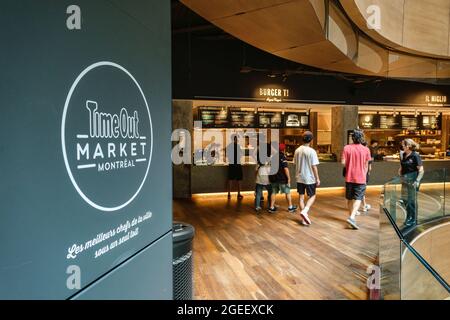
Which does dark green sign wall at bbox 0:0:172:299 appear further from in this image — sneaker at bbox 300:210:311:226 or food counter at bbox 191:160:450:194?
food counter at bbox 191:160:450:194

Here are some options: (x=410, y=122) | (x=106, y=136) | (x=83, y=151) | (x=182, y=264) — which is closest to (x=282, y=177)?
(x=182, y=264)

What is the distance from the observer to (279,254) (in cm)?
461

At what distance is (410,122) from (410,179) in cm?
760

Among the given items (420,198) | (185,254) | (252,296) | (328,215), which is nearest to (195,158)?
(328,215)

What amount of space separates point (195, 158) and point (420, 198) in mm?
5851

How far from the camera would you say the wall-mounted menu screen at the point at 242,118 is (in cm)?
1002

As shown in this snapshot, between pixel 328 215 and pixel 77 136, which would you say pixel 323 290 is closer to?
pixel 77 136

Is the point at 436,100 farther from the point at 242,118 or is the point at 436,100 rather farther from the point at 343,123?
the point at 242,118

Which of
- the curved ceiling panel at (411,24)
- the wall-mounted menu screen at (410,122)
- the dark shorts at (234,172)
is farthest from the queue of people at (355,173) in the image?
the wall-mounted menu screen at (410,122)

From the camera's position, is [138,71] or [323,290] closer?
[138,71]

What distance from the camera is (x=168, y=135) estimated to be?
2121mm

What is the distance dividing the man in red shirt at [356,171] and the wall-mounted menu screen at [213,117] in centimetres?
465

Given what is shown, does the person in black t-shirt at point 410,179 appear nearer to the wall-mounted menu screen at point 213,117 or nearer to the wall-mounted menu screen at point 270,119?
the wall-mounted menu screen at point 270,119

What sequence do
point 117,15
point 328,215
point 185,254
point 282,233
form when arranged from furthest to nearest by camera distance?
point 328,215, point 282,233, point 185,254, point 117,15
